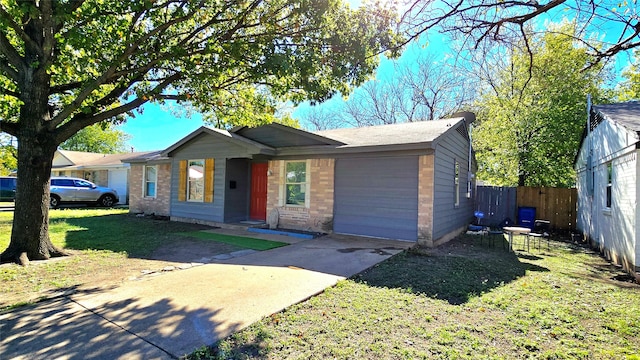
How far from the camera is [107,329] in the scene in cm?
318

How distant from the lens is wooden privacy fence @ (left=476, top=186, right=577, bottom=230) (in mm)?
11992

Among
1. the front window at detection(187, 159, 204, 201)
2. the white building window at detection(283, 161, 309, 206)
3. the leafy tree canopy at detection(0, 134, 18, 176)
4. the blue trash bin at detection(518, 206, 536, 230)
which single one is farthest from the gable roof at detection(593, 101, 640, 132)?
the leafy tree canopy at detection(0, 134, 18, 176)

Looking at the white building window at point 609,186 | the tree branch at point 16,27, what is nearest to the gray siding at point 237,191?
the tree branch at point 16,27

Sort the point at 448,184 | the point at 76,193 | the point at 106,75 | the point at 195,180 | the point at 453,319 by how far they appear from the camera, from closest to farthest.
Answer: the point at 453,319 → the point at 106,75 → the point at 448,184 → the point at 195,180 → the point at 76,193

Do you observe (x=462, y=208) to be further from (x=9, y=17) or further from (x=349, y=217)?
(x=9, y=17)

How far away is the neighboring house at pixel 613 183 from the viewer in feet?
18.9

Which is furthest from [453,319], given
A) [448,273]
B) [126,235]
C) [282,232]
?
[126,235]

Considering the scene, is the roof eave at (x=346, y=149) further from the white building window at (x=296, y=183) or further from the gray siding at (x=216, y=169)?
the gray siding at (x=216, y=169)

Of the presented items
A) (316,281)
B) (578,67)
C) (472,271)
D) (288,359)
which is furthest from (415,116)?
(288,359)

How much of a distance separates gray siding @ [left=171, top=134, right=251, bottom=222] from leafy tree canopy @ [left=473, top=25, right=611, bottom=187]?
1253 cm

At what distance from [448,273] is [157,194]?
40.3ft

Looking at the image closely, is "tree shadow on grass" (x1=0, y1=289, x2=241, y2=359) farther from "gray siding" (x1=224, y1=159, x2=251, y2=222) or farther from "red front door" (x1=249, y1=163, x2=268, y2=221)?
"red front door" (x1=249, y1=163, x2=268, y2=221)

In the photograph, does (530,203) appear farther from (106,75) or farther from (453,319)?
(106,75)

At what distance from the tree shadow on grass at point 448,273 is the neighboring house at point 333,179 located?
1.21 metres
